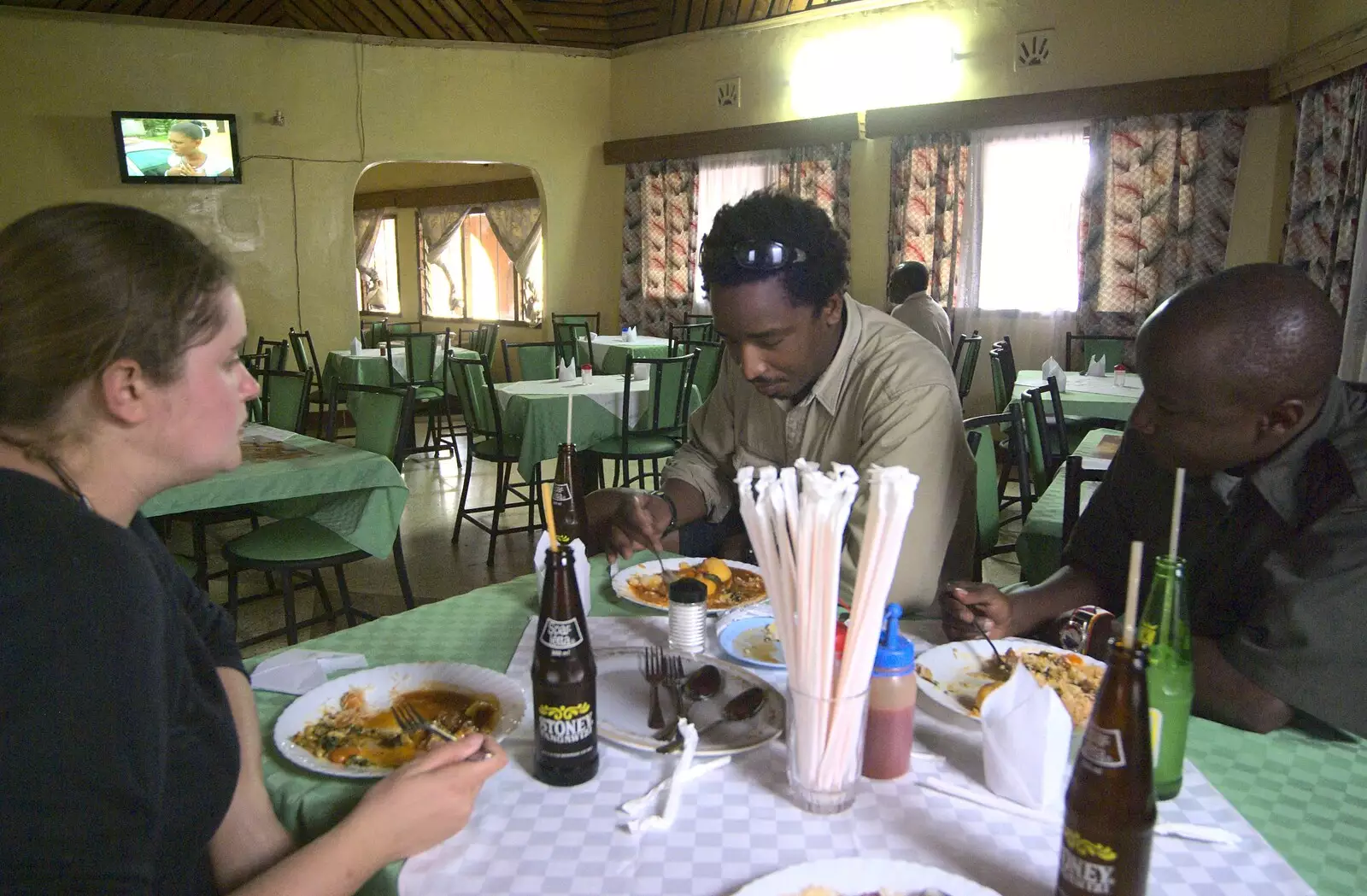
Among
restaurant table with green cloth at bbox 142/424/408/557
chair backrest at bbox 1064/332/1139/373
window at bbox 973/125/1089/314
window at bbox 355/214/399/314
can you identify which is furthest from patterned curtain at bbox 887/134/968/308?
window at bbox 355/214/399/314

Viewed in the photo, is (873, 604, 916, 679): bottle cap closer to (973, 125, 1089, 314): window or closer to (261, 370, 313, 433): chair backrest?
(261, 370, 313, 433): chair backrest

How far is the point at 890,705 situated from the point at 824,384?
965mm

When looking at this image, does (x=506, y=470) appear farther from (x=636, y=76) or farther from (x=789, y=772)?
(x=636, y=76)

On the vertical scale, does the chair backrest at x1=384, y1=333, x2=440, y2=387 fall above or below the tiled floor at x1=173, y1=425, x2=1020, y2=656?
above

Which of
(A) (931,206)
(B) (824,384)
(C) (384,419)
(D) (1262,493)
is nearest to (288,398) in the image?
(C) (384,419)

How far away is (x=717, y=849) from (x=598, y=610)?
2.18 ft

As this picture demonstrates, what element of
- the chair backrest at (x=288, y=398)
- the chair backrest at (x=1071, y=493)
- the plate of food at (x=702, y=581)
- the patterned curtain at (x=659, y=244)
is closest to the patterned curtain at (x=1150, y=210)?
the patterned curtain at (x=659, y=244)

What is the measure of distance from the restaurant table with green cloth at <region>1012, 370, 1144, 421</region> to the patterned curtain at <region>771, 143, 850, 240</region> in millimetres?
2597

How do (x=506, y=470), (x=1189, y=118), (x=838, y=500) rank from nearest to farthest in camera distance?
1. (x=838, y=500)
2. (x=506, y=470)
3. (x=1189, y=118)

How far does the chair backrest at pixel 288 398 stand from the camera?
3811 mm

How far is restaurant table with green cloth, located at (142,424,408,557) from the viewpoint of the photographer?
2651mm

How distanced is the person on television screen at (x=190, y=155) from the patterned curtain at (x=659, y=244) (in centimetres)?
362

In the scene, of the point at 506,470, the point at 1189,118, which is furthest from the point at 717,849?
the point at 1189,118

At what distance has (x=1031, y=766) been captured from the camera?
922 mm
